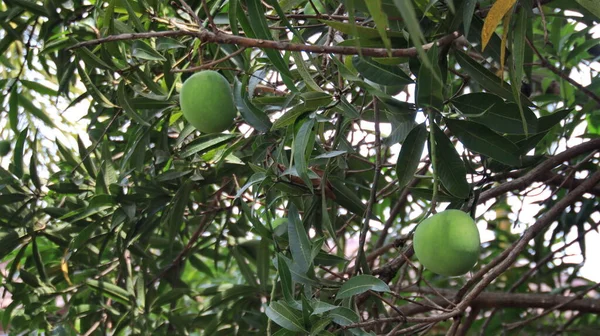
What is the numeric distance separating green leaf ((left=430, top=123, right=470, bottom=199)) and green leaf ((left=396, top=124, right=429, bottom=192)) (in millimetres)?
27

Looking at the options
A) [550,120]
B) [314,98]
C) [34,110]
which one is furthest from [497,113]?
[34,110]

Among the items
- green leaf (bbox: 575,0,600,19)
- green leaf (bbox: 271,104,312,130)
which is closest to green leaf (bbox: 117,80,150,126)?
green leaf (bbox: 271,104,312,130)

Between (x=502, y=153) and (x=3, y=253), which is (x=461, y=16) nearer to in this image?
(x=502, y=153)

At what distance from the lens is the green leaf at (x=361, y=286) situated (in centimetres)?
127

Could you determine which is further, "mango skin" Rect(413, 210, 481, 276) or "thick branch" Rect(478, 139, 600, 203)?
"thick branch" Rect(478, 139, 600, 203)

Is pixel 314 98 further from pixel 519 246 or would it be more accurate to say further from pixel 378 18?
pixel 378 18

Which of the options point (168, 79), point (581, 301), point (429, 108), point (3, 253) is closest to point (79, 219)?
point (3, 253)

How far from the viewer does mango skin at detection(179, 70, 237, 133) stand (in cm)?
138

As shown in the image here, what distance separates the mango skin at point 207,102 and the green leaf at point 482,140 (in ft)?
1.40

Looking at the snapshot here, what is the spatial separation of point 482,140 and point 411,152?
0.40 feet

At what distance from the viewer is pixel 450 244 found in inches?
44.8

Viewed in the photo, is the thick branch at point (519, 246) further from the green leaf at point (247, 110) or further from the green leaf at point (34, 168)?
the green leaf at point (34, 168)

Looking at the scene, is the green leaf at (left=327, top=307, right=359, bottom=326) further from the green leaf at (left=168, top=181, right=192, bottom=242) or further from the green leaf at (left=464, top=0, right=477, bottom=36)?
the green leaf at (left=168, top=181, right=192, bottom=242)

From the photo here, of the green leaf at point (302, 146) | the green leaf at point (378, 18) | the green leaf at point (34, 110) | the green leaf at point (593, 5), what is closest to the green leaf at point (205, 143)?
the green leaf at point (302, 146)
